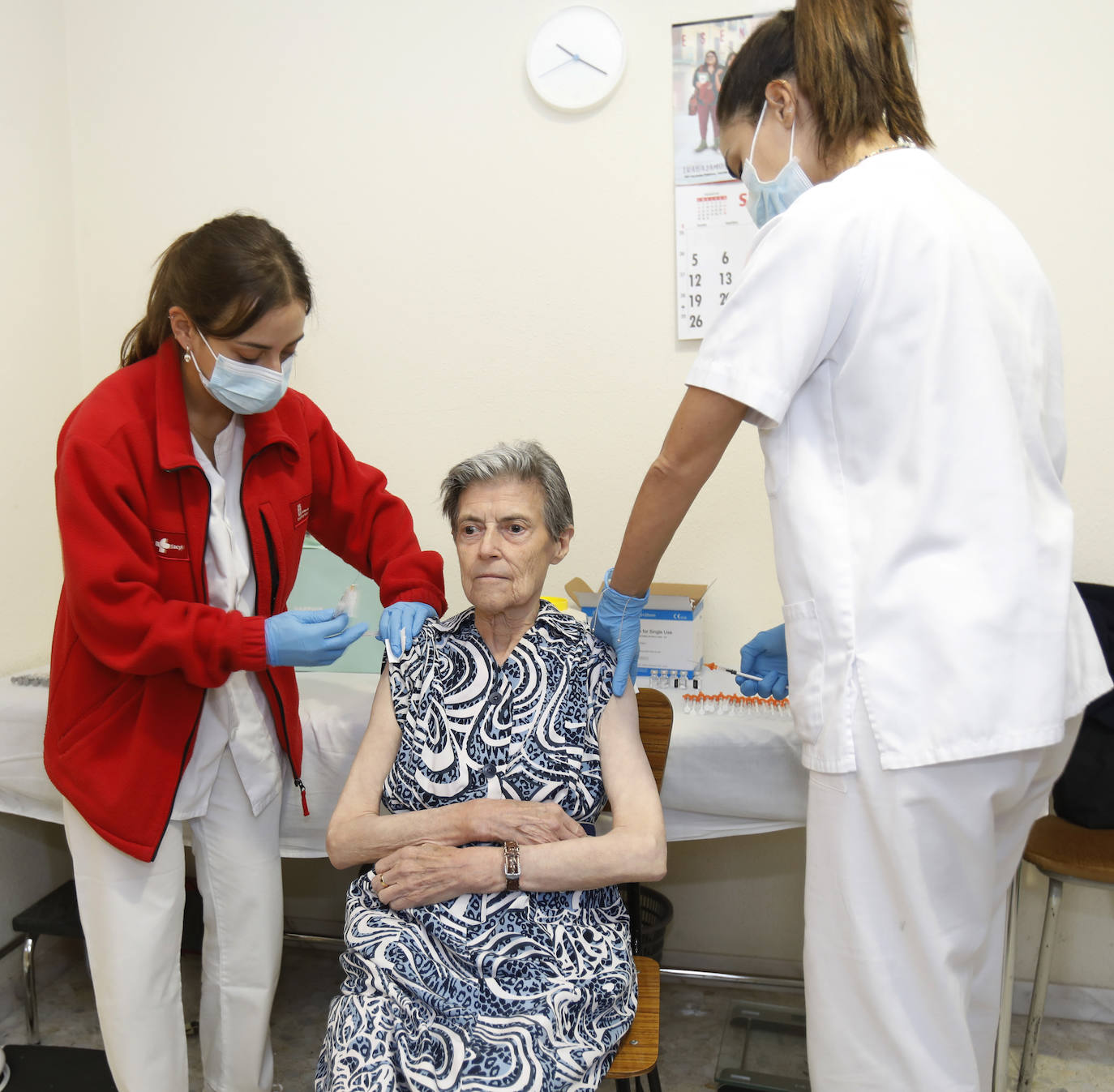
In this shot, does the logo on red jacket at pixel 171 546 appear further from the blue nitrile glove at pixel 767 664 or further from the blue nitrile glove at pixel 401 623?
the blue nitrile glove at pixel 767 664

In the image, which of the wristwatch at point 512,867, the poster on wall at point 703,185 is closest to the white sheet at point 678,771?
the wristwatch at point 512,867

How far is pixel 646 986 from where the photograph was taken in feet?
5.34

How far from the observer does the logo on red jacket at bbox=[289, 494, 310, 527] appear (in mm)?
1762

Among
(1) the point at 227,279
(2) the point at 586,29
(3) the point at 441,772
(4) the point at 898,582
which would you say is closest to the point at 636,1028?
(3) the point at 441,772

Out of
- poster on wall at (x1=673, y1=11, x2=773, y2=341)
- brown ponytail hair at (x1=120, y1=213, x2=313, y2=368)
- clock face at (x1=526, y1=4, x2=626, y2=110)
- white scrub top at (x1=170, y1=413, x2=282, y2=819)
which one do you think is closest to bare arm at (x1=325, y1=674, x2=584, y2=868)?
white scrub top at (x1=170, y1=413, x2=282, y2=819)

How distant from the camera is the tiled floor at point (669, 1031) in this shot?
216 centimetres

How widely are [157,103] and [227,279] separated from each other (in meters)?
1.44

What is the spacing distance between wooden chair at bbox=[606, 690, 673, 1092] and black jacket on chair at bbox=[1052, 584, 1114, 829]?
2.73 feet

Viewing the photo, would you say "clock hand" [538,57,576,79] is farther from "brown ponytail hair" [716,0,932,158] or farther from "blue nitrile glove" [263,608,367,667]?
"blue nitrile glove" [263,608,367,667]

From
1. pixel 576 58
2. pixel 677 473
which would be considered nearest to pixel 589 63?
pixel 576 58

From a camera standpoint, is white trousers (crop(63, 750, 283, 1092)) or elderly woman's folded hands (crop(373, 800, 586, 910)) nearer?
elderly woman's folded hands (crop(373, 800, 586, 910))

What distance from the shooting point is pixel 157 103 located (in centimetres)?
262

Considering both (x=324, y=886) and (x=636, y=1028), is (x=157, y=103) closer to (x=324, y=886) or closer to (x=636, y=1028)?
(x=324, y=886)

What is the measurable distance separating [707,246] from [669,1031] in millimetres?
1866
